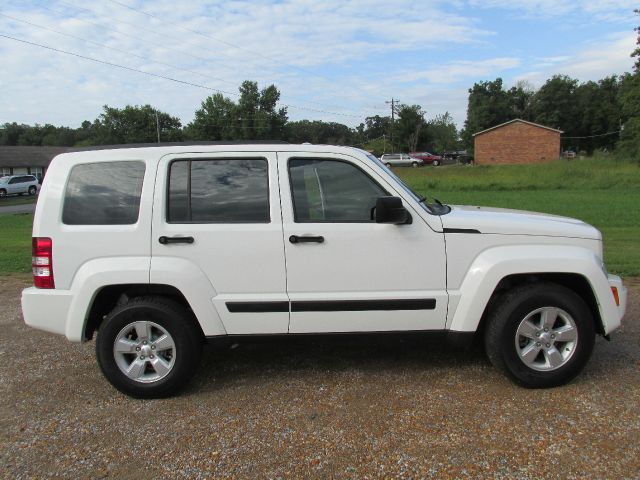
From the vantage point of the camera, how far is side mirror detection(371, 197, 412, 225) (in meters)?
3.67

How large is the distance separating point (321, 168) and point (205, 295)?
4.22 feet

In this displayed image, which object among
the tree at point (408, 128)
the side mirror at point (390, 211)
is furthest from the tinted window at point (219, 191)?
the tree at point (408, 128)

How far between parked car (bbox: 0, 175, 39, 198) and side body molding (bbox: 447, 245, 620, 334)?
46360 millimetres

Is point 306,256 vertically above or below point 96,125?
below

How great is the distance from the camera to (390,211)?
3.69 m

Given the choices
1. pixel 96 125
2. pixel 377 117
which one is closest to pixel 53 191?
pixel 96 125

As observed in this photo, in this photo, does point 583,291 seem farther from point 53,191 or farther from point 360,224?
point 53,191

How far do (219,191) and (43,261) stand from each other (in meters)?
1.40

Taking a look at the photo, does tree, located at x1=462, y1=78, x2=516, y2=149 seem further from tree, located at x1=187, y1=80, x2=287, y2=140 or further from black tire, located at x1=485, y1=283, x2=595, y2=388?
black tire, located at x1=485, y1=283, x2=595, y2=388

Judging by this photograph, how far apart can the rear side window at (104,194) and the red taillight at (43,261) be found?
22 cm

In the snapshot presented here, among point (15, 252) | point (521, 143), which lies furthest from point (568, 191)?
point (521, 143)

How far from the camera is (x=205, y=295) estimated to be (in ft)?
12.5

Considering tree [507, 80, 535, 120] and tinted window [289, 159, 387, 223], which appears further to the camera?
tree [507, 80, 535, 120]

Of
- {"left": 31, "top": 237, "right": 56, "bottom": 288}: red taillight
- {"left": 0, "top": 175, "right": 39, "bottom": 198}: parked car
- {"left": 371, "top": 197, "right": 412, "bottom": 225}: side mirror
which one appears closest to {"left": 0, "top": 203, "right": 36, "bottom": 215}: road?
{"left": 0, "top": 175, "right": 39, "bottom": 198}: parked car
